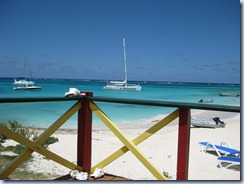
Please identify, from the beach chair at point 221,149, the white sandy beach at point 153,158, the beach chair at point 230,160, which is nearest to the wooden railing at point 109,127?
the white sandy beach at point 153,158

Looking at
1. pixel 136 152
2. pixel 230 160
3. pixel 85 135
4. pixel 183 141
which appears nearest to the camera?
pixel 183 141

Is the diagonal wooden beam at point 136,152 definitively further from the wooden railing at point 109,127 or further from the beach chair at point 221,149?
the beach chair at point 221,149

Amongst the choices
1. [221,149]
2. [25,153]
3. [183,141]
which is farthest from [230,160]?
[25,153]

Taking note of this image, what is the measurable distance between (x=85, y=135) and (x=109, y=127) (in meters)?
0.24

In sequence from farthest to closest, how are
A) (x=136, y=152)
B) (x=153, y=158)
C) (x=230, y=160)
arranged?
(x=153, y=158)
(x=230, y=160)
(x=136, y=152)

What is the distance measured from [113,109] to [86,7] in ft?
28.6

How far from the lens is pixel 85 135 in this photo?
1.74 meters

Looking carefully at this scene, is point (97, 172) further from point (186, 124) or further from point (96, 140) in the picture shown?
point (96, 140)

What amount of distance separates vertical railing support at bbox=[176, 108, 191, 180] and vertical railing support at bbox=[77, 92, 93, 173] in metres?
0.63

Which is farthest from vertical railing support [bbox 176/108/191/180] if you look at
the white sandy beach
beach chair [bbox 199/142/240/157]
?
beach chair [bbox 199/142/240/157]

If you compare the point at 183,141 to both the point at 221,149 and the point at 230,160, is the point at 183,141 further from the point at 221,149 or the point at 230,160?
the point at 221,149

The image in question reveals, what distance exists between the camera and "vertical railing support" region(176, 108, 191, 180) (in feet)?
4.45

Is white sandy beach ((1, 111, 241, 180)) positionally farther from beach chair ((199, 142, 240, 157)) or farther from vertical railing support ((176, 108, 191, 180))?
vertical railing support ((176, 108, 191, 180))

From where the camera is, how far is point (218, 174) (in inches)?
134
